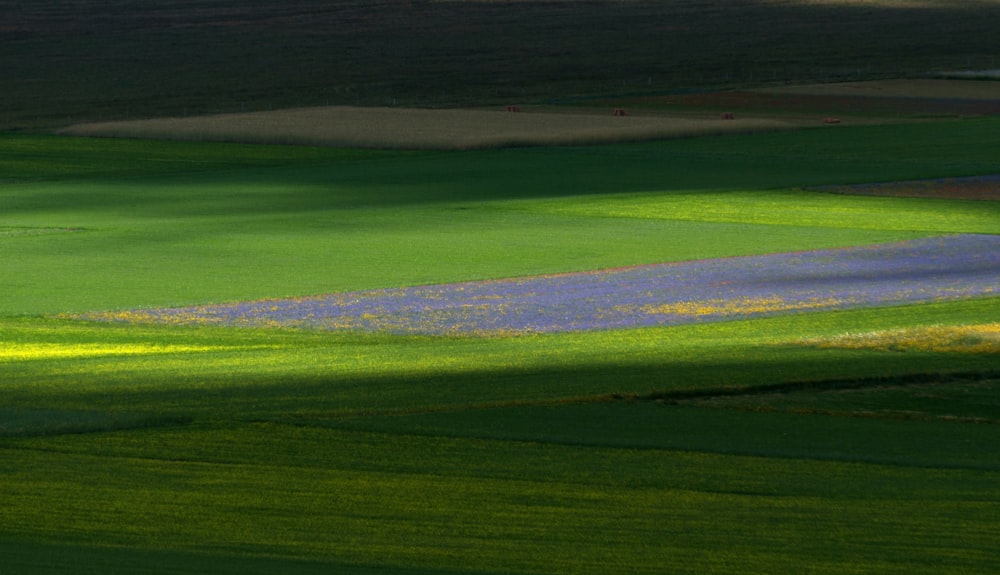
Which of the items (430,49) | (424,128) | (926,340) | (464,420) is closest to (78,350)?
(464,420)

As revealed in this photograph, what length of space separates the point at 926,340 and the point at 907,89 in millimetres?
60250

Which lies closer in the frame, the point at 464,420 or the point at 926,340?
the point at 464,420

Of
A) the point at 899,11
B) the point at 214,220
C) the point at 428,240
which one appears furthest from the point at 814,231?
the point at 899,11

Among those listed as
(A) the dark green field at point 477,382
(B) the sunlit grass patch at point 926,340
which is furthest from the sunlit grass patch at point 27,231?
(B) the sunlit grass patch at point 926,340

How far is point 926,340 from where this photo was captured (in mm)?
28297

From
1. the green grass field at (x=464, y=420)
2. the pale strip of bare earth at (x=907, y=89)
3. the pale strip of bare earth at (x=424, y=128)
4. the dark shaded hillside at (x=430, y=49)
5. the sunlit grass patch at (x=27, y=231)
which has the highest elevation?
the dark shaded hillside at (x=430, y=49)

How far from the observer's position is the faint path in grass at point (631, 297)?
31.3m

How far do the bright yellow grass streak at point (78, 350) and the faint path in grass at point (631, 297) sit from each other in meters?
2.36

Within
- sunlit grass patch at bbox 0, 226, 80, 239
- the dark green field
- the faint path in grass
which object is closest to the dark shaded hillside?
the dark green field

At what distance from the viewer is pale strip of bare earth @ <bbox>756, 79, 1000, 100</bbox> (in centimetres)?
8331

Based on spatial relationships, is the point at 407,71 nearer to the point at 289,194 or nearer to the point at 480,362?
the point at 289,194

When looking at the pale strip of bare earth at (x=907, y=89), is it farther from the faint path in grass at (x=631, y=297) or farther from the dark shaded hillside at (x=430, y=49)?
the faint path in grass at (x=631, y=297)

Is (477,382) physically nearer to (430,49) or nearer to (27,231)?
(27,231)

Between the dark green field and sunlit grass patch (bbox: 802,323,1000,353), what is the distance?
10cm
